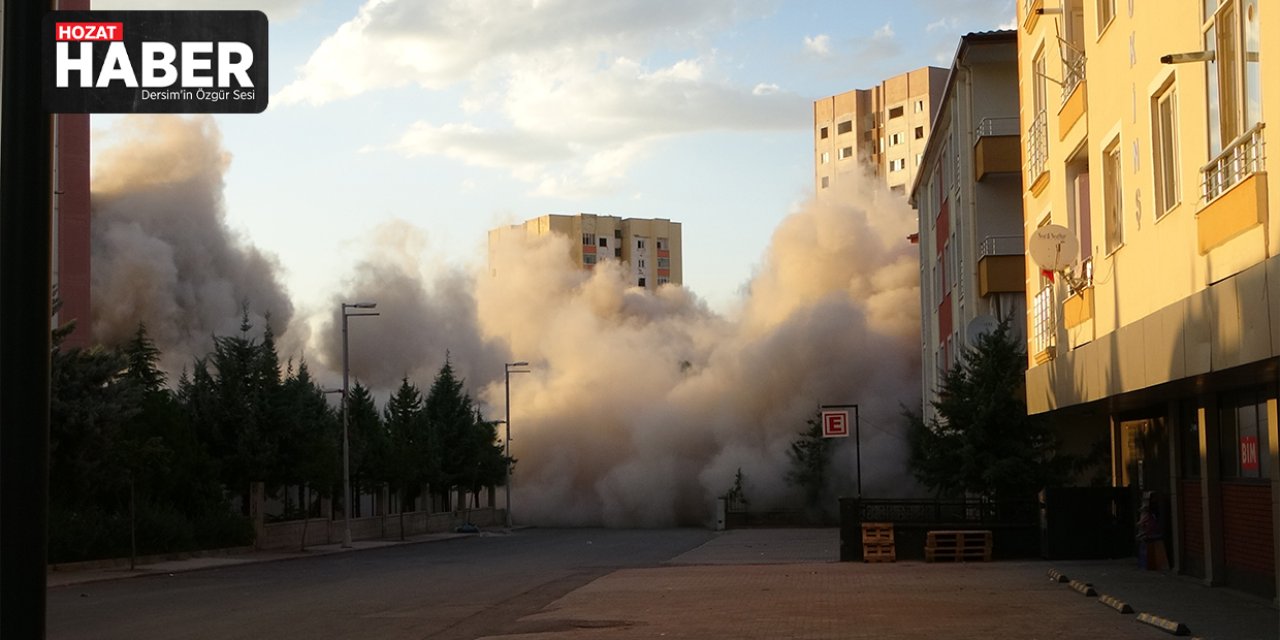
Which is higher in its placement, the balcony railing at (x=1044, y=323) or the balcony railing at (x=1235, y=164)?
the balcony railing at (x=1235, y=164)

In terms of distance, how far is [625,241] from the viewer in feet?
447

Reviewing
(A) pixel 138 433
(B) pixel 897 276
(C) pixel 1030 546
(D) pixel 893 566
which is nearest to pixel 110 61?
(D) pixel 893 566

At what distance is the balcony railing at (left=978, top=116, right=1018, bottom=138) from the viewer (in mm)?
34969

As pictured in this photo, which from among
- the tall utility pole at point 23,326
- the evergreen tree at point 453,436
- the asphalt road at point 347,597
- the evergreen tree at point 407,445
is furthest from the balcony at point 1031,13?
the evergreen tree at point 453,436

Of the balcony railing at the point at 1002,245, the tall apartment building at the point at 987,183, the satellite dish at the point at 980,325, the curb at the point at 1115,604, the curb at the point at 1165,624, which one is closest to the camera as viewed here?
the curb at the point at 1165,624

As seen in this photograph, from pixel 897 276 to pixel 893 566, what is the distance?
4020 centimetres

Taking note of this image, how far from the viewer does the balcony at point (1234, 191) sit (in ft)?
41.6

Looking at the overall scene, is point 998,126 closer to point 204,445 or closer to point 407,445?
point 204,445

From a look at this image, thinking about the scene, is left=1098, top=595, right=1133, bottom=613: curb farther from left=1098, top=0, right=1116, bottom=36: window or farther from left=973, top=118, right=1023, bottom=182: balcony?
left=973, top=118, right=1023, bottom=182: balcony

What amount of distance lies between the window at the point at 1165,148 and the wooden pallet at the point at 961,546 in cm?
1316

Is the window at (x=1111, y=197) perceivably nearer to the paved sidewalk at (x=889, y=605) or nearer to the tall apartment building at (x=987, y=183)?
the paved sidewalk at (x=889, y=605)

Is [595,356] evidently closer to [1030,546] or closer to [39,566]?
[1030,546]

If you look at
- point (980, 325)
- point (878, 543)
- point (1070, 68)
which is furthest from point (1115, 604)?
point (980, 325)

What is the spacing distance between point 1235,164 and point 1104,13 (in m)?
7.47
